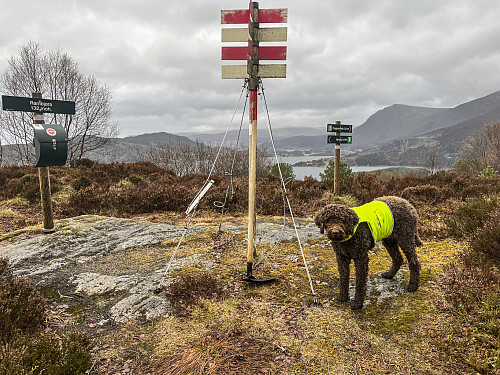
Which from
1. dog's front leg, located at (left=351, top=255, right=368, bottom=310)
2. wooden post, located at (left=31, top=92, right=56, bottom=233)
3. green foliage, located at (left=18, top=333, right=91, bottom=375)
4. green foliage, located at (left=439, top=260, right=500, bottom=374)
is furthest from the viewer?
wooden post, located at (left=31, top=92, right=56, bottom=233)

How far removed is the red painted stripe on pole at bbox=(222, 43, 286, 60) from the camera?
13.7 ft

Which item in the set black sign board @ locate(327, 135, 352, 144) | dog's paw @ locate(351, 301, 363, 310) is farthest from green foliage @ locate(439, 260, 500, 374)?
black sign board @ locate(327, 135, 352, 144)

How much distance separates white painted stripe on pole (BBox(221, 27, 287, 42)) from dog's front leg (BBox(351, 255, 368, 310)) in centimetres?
331

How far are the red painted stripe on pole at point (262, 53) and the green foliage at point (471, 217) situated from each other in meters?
5.25

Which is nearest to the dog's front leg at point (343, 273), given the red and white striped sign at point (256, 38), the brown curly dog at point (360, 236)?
the brown curly dog at point (360, 236)

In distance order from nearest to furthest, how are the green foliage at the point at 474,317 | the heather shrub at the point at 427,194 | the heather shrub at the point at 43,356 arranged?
1. the heather shrub at the point at 43,356
2. the green foliage at the point at 474,317
3. the heather shrub at the point at 427,194

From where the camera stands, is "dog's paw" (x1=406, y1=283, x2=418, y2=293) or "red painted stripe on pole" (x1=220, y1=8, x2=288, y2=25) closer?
"dog's paw" (x1=406, y1=283, x2=418, y2=293)

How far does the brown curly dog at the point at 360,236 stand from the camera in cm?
323

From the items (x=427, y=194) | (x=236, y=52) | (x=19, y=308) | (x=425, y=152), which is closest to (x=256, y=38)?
(x=236, y=52)

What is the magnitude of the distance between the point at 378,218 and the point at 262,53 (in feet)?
9.61

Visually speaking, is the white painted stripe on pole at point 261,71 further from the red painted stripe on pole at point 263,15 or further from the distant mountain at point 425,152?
the distant mountain at point 425,152

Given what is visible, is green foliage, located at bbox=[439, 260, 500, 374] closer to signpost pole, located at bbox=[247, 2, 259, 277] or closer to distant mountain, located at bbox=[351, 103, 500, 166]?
signpost pole, located at bbox=[247, 2, 259, 277]

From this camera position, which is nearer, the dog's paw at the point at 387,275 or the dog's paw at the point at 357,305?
the dog's paw at the point at 357,305

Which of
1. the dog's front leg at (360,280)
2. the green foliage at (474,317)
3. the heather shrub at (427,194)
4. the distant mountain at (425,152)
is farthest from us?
the distant mountain at (425,152)
